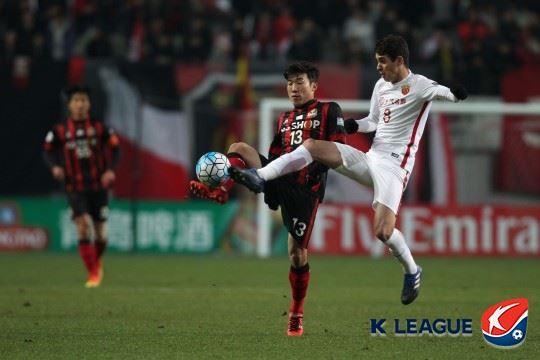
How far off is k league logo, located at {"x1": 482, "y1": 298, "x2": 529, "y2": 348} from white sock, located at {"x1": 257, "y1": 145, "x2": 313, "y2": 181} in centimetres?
171

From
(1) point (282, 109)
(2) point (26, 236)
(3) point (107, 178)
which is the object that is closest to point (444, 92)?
(3) point (107, 178)

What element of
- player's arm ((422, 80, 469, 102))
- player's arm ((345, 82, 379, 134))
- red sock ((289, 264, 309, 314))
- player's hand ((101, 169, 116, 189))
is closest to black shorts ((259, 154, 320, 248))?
red sock ((289, 264, 309, 314))

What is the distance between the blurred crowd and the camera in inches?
814

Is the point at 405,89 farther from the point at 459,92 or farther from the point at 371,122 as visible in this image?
the point at 459,92

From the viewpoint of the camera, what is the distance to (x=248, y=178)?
27.4 ft

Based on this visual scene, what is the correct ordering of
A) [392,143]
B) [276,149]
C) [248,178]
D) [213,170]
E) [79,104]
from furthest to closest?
[79,104] → [392,143] → [276,149] → [213,170] → [248,178]

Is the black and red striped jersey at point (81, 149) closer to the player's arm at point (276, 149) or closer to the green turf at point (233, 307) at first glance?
the green turf at point (233, 307)

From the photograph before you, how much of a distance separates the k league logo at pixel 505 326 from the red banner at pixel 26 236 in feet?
40.9

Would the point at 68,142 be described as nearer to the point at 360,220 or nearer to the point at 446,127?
the point at 360,220

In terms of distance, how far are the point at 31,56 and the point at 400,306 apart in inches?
451

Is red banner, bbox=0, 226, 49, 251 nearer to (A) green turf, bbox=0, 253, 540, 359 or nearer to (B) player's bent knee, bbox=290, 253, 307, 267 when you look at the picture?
(A) green turf, bbox=0, 253, 540, 359

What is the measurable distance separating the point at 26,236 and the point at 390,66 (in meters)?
11.8

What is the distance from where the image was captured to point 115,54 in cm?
2100

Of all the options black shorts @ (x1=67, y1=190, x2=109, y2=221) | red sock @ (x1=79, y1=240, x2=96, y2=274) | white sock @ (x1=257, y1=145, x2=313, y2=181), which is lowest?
red sock @ (x1=79, y1=240, x2=96, y2=274)
